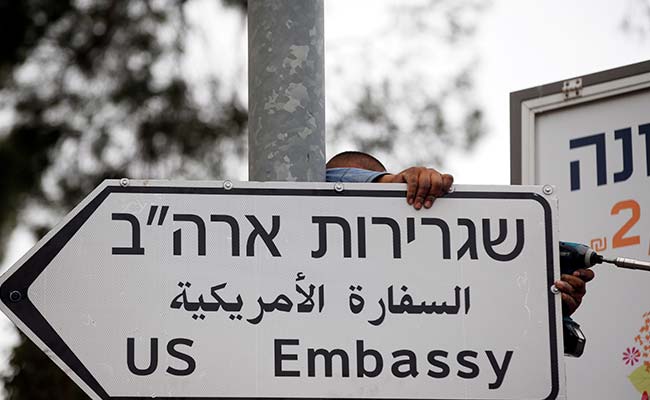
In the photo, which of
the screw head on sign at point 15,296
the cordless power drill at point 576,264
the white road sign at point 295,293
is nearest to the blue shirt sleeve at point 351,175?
the white road sign at point 295,293

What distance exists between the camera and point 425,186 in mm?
3068

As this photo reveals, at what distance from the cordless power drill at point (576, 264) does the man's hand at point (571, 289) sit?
3cm

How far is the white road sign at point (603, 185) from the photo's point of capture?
5316mm

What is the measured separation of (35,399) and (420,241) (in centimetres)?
828

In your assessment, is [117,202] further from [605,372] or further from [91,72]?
[91,72]

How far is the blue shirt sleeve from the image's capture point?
3.35 m

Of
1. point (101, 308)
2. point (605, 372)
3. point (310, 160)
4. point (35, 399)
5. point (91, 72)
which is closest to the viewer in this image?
point (101, 308)

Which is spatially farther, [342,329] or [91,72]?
[91,72]

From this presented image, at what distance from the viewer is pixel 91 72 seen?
32.5 ft

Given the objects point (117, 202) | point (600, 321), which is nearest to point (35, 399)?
point (600, 321)

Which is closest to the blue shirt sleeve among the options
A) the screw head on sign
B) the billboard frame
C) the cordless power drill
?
the cordless power drill

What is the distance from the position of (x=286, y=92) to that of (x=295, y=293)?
53 cm

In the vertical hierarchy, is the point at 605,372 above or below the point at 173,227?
below

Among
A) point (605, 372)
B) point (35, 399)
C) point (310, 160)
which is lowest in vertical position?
point (35, 399)
